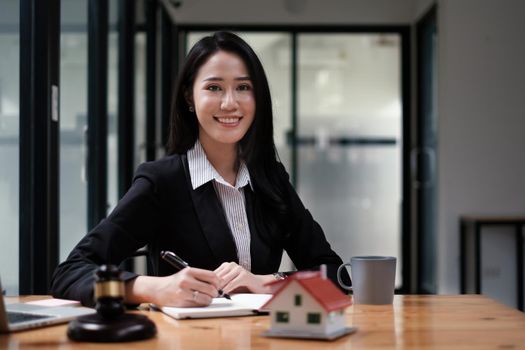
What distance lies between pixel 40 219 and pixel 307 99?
4.39 metres

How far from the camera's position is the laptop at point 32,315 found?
123cm

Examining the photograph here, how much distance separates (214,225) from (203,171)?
137 mm

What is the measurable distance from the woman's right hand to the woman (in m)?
0.30

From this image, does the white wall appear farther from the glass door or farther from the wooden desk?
the wooden desk

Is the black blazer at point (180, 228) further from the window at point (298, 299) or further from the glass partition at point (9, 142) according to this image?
the glass partition at point (9, 142)

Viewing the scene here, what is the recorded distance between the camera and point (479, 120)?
215 inches

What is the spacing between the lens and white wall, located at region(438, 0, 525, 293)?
5410mm

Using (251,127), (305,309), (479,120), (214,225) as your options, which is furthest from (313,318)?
(479,120)

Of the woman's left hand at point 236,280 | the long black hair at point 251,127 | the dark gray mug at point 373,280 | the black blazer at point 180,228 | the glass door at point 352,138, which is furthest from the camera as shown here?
the glass door at point 352,138

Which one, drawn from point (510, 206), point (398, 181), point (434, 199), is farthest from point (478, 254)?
point (398, 181)

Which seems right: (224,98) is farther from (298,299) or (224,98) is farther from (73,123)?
(73,123)

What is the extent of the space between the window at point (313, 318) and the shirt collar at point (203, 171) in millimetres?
746

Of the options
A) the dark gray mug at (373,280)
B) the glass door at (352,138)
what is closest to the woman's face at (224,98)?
the dark gray mug at (373,280)

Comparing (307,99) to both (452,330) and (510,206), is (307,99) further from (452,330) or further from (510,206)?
(452,330)
